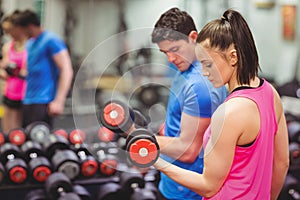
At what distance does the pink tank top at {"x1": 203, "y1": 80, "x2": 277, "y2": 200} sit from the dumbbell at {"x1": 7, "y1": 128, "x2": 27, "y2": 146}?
7.21ft

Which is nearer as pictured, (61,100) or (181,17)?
(181,17)

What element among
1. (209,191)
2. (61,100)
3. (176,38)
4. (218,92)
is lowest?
(61,100)

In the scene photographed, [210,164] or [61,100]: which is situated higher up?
[210,164]

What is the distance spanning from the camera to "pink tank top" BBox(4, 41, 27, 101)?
3996 millimetres

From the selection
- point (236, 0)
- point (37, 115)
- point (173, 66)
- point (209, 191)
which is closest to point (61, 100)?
point (37, 115)

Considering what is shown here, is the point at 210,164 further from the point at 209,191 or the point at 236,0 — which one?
the point at 236,0

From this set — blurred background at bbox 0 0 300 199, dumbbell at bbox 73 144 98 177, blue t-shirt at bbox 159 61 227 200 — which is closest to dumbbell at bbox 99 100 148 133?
blue t-shirt at bbox 159 61 227 200

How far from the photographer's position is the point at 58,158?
303cm

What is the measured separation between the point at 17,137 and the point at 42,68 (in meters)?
0.56

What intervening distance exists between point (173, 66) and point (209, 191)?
2.14ft

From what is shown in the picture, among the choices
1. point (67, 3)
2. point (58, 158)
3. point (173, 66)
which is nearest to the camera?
point (173, 66)

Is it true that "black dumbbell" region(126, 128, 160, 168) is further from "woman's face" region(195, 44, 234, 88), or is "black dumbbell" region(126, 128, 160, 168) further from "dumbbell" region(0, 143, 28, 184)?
"dumbbell" region(0, 143, 28, 184)

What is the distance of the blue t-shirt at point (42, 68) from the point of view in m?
3.61

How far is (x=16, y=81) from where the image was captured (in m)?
4.04
